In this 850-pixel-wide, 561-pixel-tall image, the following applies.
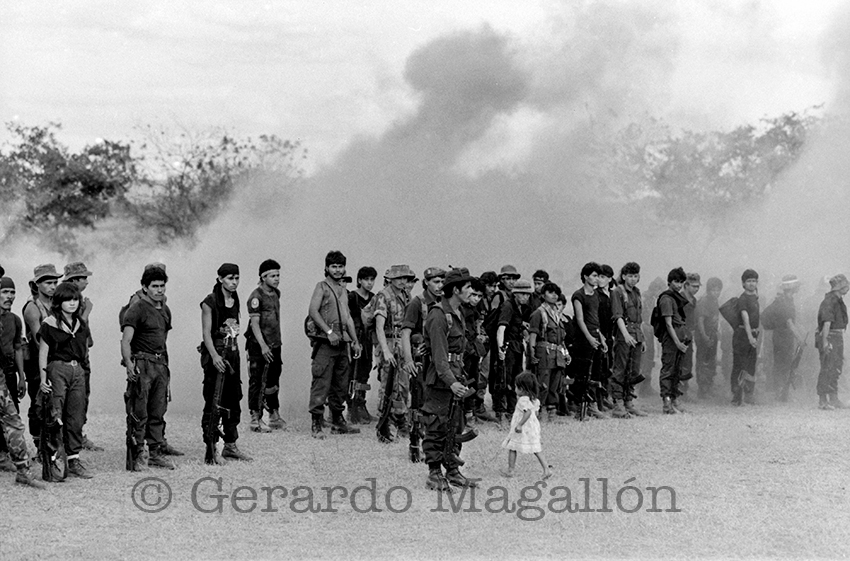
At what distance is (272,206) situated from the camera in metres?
21.2

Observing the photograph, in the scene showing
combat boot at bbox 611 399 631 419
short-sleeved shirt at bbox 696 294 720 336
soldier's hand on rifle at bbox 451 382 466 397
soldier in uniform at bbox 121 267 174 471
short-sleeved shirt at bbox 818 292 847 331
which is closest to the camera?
soldier's hand on rifle at bbox 451 382 466 397

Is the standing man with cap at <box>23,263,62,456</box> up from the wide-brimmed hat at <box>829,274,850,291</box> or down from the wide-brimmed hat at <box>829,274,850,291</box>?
down

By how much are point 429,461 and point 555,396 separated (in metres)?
4.45

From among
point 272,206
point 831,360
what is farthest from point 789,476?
point 272,206

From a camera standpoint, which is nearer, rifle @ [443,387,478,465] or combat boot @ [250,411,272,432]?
rifle @ [443,387,478,465]

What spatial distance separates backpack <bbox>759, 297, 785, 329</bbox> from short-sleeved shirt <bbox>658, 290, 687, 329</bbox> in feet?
7.21

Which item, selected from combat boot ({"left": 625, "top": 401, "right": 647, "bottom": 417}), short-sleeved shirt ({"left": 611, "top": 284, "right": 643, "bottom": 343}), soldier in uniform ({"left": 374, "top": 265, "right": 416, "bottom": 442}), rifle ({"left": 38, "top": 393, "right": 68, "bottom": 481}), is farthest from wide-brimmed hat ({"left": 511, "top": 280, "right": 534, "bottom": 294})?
rifle ({"left": 38, "top": 393, "right": 68, "bottom": 481})

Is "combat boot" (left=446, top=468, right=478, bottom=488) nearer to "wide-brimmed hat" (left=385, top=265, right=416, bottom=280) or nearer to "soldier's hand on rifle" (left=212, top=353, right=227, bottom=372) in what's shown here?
"soldier's hand on rifle" (left=212, top=353, right=227, bottom=372)

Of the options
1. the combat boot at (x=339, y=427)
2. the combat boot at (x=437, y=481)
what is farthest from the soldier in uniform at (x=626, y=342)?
the combat boot at (x=437, y=481)

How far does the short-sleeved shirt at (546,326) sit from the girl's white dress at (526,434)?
11.0 ft

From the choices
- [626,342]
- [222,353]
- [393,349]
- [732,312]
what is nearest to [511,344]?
[626,342]

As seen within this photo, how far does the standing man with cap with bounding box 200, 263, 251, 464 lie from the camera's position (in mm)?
9930

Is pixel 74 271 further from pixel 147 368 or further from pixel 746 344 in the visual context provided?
pixel 746 344

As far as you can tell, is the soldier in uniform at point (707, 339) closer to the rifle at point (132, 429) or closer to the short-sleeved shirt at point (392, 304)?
the short-sleeved shirt at point (392, 304)
